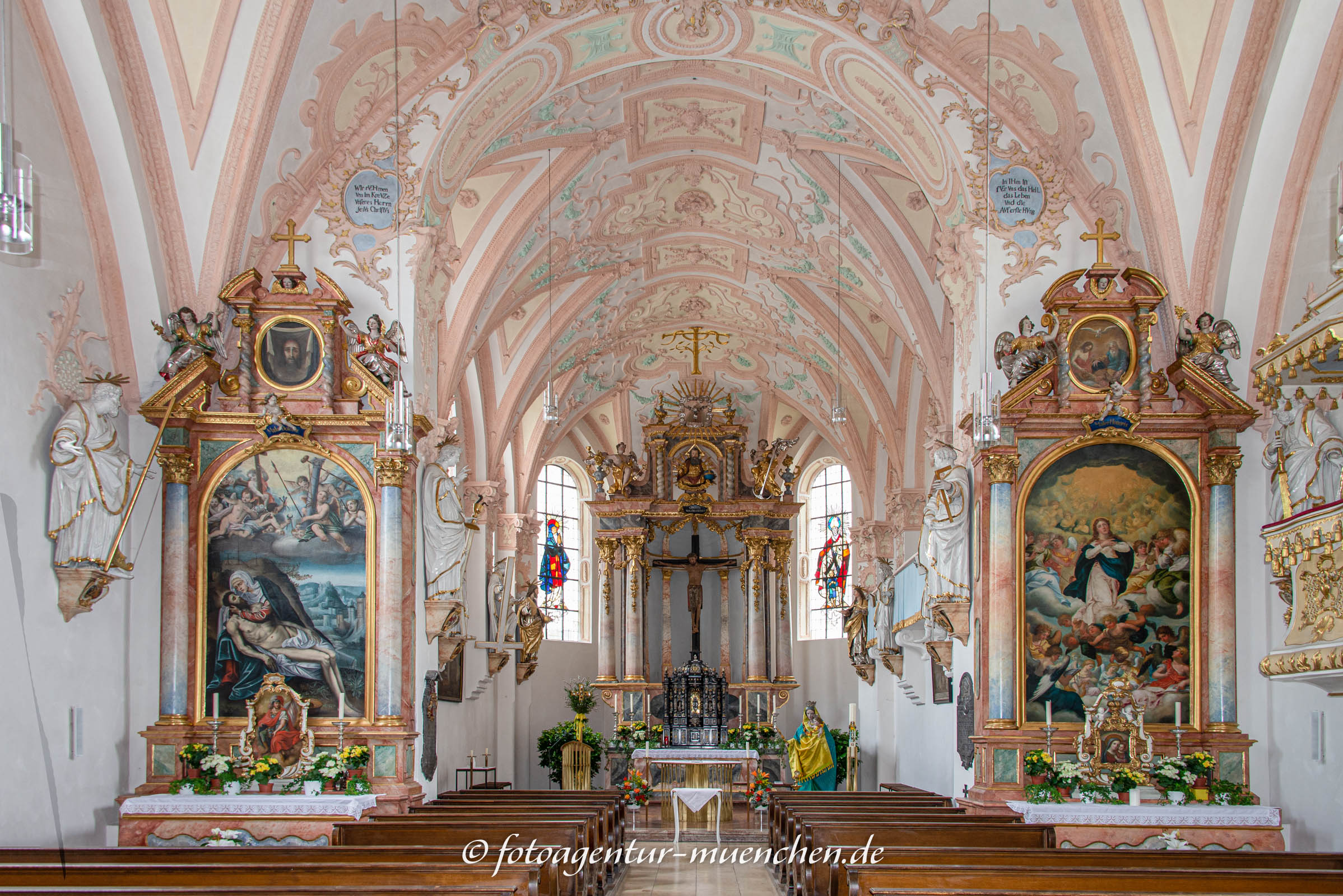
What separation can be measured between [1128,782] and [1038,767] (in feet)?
2.77

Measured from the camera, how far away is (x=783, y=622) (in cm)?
2877

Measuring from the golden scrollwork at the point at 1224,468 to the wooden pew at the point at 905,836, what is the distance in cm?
428

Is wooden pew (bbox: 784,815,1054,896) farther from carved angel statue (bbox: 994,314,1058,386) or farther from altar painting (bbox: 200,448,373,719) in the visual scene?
altar painting (bbox: 200,448,373,719)

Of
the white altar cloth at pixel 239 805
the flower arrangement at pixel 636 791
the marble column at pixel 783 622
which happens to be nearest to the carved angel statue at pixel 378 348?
the white altar cloth at pixel 239 805

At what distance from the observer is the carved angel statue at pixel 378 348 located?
13805mm

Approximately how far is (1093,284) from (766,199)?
22.6 feet

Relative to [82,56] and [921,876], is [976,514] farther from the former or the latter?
[82,56]

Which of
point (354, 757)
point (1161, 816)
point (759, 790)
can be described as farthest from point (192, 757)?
point (759, 790)

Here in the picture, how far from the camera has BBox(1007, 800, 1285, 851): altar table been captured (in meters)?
12.1

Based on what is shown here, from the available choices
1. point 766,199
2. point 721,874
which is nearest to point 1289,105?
point 766,199

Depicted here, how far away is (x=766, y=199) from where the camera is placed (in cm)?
1959

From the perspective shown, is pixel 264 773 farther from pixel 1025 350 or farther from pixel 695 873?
pixel 1025 350

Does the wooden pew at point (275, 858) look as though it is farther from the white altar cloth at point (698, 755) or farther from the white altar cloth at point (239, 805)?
the white altar cloth at point (698, 755)

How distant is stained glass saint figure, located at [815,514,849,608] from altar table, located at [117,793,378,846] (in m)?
17.9
